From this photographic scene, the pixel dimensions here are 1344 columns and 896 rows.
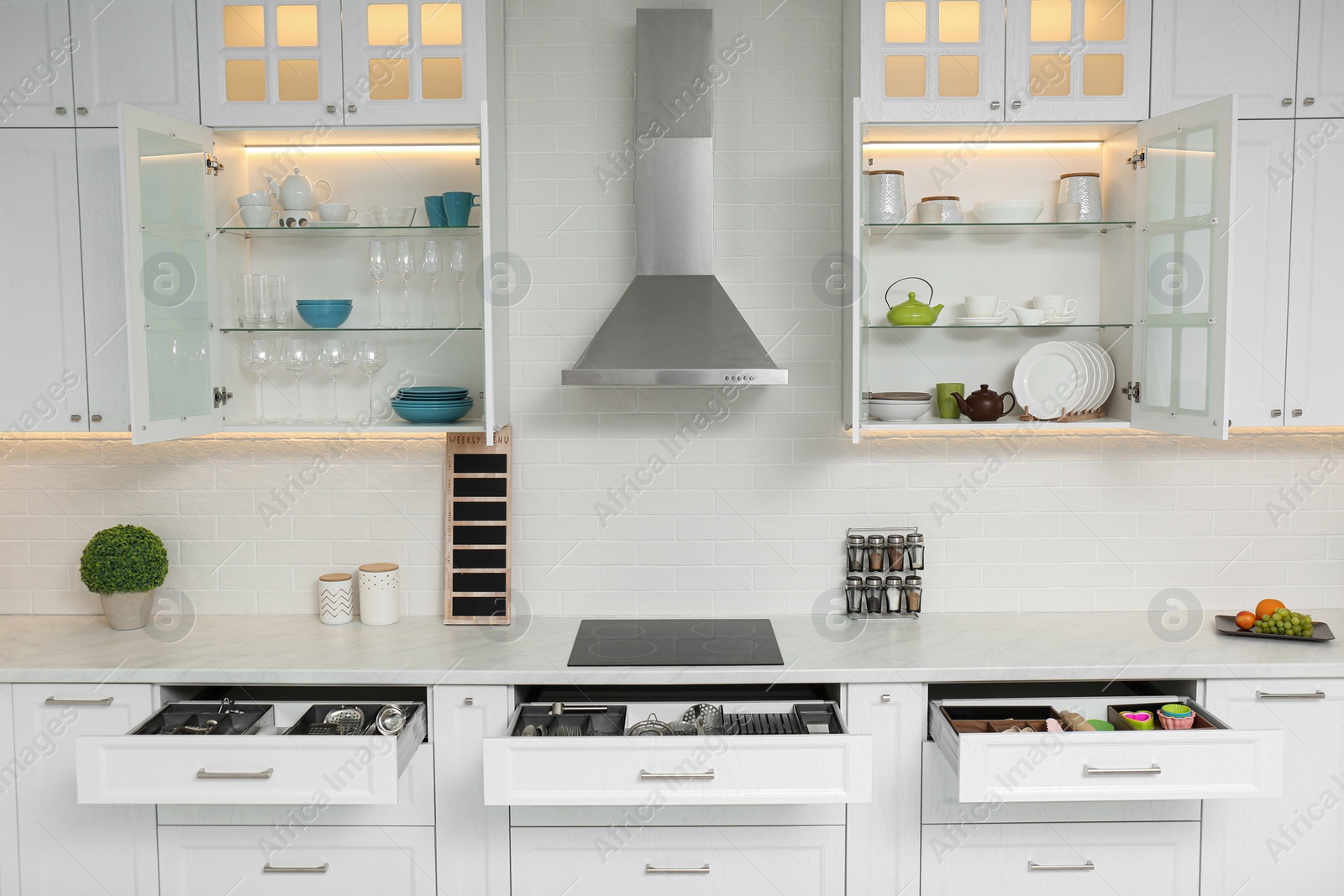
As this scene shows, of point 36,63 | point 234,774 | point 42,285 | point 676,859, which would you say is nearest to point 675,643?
point 676,859

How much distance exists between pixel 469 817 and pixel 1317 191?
3059 millimetres

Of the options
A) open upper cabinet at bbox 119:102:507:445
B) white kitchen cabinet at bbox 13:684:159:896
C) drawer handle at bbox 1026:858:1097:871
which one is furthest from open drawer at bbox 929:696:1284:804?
white kitchen cabinet at bbox 13:684:159:896

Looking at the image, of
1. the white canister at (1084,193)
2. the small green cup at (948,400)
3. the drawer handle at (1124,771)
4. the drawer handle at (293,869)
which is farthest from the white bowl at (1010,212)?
the drawer handle at (293,869)

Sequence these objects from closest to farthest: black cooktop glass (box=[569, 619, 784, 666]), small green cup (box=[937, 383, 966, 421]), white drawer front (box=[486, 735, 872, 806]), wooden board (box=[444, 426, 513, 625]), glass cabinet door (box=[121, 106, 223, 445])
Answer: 1. white drawer front (box=[486, 735, 872, 806])
2. glass cabinet door (box=[121, 106, 223, 445])
3. black cooktop glass (box=[569, 619, 784, 666])
4. small green cup (box=[937, 383, 966, 421])
5. wooden board (box=[444, 426, 513, 625])

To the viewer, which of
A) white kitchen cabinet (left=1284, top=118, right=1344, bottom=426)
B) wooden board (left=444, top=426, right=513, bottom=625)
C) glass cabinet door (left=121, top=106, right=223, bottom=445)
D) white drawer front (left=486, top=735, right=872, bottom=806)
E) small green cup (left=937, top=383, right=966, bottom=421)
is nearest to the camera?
white drawer front (left=486, top=735, right=872, bottom=806)

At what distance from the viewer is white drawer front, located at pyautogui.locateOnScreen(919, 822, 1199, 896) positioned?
8.66 feet

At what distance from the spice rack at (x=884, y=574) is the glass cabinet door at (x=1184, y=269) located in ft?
2.65

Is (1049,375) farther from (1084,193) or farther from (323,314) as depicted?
(323,314)

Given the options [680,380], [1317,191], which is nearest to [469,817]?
[680,380]

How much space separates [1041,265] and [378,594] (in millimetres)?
2441

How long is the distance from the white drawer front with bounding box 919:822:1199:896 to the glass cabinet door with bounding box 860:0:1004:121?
2.04 meters

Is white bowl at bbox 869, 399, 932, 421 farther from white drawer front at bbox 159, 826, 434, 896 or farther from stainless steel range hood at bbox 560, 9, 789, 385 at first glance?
white drawer front at bbox 159, 826, 434, 896

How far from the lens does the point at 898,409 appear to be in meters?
2.98

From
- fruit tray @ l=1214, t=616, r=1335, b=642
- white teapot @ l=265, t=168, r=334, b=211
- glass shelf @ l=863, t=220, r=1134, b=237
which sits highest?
white teapot @ l=265, t=168, r=334, b=211
